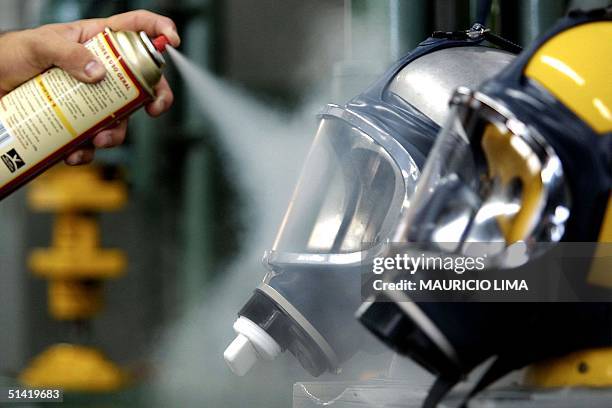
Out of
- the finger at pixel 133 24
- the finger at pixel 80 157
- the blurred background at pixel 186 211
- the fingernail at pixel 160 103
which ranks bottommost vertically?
the blurred background at pixel 186 211

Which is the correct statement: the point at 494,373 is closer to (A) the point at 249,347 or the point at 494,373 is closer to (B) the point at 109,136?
(A) the point at 249,347

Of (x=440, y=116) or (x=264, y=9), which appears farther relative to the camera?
(x=264, y=9)

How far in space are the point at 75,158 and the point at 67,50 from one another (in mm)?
224

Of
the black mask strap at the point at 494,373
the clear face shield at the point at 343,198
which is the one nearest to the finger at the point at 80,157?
the clear face shield at the point at 343,198

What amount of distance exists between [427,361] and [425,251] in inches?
4.8

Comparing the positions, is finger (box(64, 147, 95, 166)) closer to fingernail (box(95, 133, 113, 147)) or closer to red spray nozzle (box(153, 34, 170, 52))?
fingernail (box(95, 133, 113, 147))

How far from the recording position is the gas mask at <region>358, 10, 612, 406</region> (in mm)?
1011

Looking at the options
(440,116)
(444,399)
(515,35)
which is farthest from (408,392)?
(515,35)

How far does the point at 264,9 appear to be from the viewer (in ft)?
6.34

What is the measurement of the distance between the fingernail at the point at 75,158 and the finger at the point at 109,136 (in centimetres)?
4

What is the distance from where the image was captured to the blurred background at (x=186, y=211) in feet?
6.39

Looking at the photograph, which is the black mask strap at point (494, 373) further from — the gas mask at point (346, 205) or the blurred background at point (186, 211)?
the blurred background at point (186, 211)

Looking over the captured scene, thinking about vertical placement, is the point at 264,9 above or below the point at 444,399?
above

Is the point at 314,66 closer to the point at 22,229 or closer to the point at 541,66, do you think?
the point at 22,229
